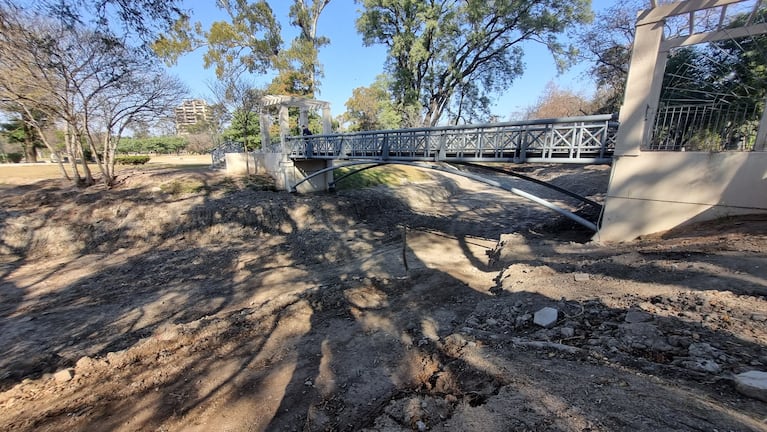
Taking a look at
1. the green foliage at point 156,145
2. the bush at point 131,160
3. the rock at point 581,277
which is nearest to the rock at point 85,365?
the rock at point 581,277

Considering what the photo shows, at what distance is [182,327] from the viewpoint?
543 cm

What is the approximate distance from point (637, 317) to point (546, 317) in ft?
3.28

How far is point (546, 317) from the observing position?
4.25m

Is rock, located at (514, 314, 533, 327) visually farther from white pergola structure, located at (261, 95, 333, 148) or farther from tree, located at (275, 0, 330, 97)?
tree, located at (275, 0, 330, 97)

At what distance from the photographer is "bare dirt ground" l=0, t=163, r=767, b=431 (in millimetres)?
2686

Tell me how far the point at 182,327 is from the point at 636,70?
11.3 m

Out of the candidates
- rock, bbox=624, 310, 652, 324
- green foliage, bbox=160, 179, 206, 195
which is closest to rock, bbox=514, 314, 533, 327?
rock, bbox=624, 310, 652, 324

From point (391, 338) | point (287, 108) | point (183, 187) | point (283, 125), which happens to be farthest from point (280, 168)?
point (391, 338)

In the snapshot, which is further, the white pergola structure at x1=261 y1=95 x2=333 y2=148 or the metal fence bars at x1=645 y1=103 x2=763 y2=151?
the white pergola structure at x1=261 y1=95 x2=333 y2=148

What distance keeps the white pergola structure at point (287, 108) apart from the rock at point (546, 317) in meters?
16.9

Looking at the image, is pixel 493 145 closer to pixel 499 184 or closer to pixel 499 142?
pixel 499 142

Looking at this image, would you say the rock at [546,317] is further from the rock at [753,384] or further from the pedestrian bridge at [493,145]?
the pedestrian bridge at [493,145]

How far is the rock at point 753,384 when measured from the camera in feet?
7.13

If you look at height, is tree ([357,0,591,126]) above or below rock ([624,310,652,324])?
above
